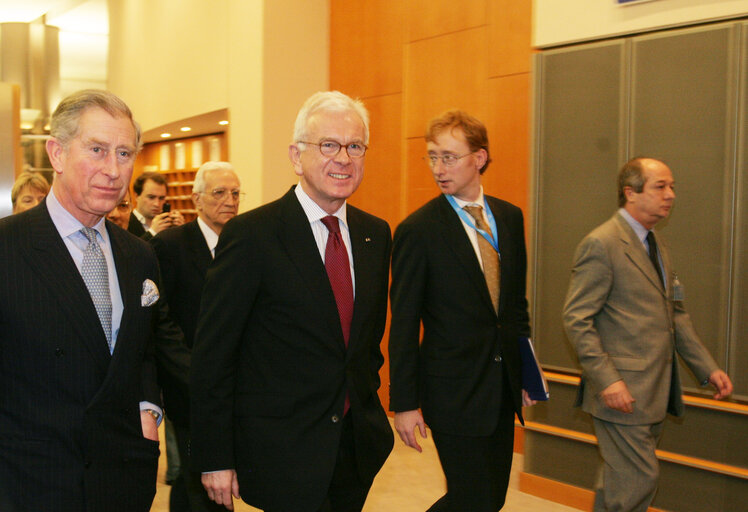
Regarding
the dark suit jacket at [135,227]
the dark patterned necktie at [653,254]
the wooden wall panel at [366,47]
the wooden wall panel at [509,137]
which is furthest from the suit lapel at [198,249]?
the wooden wall panel at [366,47]

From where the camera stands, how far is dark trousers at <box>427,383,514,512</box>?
9.89ft

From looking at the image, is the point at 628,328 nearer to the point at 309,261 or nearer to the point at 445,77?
the point at 309,261

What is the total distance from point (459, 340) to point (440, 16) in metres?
3.83

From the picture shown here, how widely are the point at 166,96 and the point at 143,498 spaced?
27.9 feet

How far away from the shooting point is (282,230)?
229 centimetres

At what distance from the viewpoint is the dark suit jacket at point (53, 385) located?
1.82 metres

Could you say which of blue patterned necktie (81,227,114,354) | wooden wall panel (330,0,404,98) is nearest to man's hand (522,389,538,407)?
blue patterned necktie (81,227,114,354)

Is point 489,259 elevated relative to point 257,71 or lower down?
lower down

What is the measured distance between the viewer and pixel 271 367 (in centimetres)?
225

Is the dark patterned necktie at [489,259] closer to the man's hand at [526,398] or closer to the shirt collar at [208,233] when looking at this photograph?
the man's hand at [526,398]

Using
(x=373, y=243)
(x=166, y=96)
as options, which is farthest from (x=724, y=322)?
(x=166, y=96)

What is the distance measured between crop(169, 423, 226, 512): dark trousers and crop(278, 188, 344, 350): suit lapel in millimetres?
1470

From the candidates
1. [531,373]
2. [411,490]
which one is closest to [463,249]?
[531,373]

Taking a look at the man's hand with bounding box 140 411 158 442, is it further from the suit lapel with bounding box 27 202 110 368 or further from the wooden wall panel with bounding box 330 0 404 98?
the wooden wall panel with bounding box 330 0 404 98
